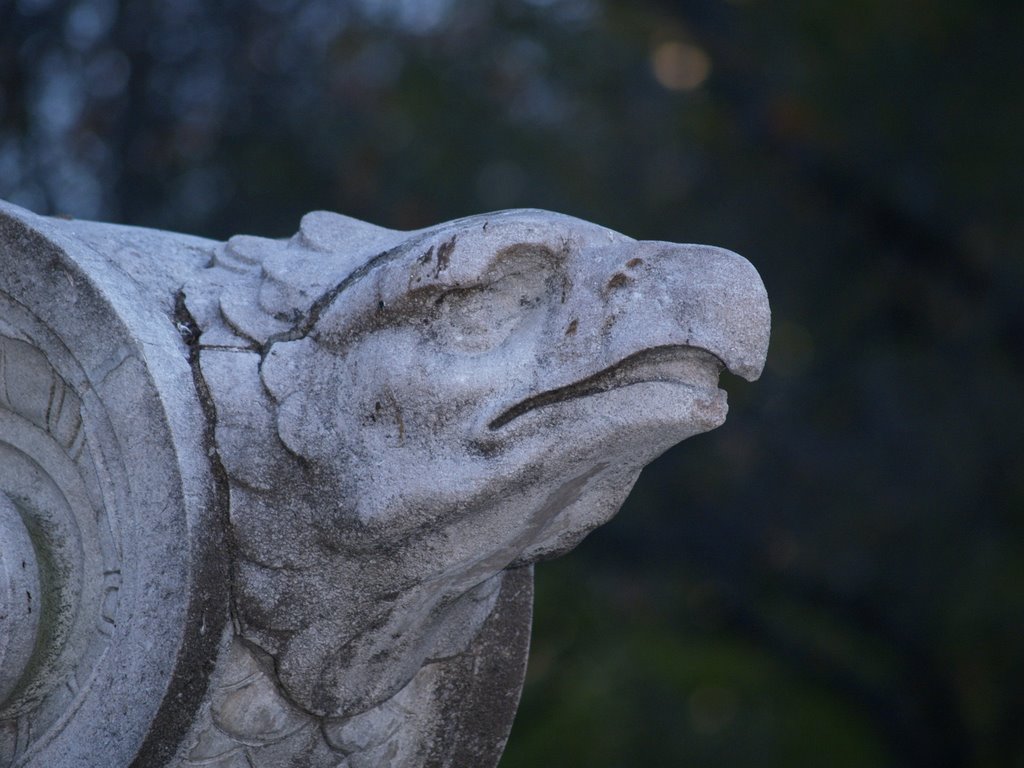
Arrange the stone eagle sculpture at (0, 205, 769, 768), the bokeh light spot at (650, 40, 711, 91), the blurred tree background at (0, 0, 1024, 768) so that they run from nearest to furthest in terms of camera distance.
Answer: the stone eagle sculpture at (0, 205, 769, 768), the blurred tree background at (0, 0, 1024, 768), the bokeh light spot at (650, 40, 711, 91)

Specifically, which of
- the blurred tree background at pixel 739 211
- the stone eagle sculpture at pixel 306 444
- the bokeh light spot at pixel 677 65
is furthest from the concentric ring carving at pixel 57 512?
the bokeh light spot at pixel 677 65

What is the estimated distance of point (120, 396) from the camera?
3.79 ft

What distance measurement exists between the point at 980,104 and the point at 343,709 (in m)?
3.42

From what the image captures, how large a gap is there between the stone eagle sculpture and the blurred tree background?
7.81 feet

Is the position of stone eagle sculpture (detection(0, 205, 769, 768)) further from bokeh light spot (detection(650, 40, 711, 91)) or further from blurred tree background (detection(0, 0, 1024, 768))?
bokeh light spot (detection(650, 40, 711, 91))

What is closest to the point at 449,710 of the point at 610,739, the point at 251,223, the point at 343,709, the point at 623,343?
the point at 343,709

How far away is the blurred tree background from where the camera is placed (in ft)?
12.3

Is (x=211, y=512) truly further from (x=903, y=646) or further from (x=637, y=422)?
(x=903, y=646)

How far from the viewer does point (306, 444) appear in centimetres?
118

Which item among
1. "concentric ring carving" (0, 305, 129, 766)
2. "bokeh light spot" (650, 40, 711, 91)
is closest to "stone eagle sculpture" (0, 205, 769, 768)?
"concentric ring carving" (0, 305, 129, 766)

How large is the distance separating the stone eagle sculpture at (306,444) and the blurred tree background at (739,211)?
7.81ft

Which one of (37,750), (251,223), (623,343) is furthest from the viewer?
(251,223)

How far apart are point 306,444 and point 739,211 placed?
3458 millimetres

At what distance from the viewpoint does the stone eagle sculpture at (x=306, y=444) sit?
3.71ft
